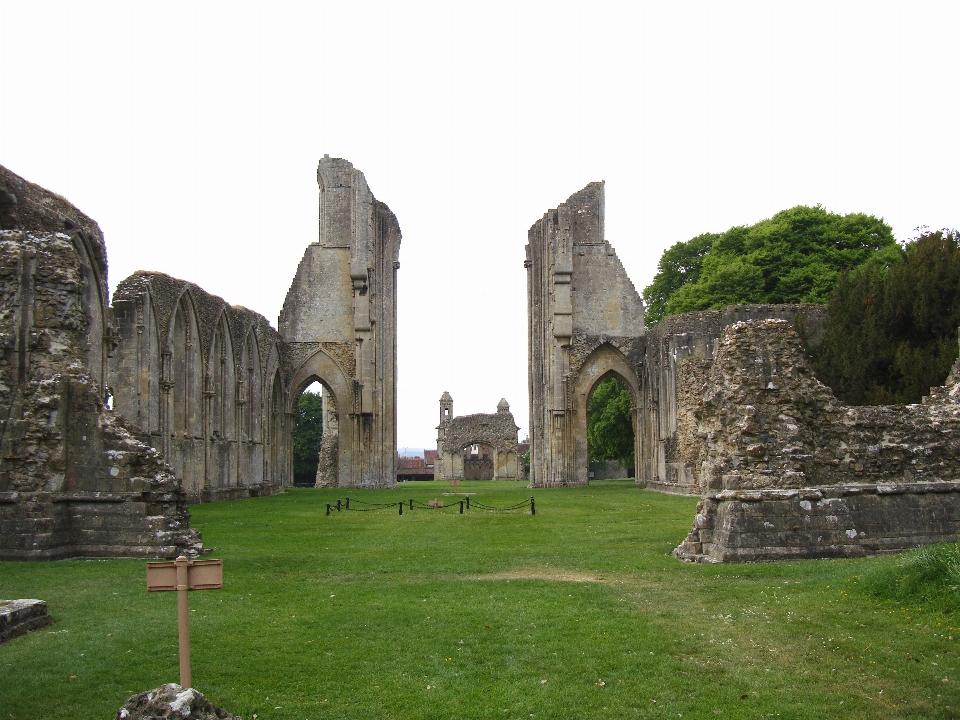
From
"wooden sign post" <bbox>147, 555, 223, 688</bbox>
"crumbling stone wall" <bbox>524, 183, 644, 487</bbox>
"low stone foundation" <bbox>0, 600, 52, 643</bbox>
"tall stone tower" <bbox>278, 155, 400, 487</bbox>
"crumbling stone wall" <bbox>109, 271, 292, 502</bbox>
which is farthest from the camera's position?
"crumbling stone wall" <bbox>524, 183, 644, 487</bbox>

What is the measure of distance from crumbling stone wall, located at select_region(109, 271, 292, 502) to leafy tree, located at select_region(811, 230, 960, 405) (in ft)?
58.1

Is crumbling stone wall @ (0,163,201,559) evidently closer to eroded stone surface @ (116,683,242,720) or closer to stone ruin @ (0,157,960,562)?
stone ruin @ (0,157,960,562)

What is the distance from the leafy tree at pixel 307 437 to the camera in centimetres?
6850

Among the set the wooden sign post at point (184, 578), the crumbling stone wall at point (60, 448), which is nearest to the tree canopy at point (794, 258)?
the crumbling stone wall at point (60, 448)

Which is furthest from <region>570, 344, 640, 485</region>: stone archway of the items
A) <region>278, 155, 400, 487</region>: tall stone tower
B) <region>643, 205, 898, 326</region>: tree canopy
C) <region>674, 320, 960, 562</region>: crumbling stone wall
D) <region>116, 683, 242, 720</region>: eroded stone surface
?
<region>116, 683, 242, 720</region>: eroded stone surface

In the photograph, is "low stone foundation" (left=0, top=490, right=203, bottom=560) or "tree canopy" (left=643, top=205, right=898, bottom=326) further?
"tree canopy" (left=643, top=205, right=898, bottom=326)

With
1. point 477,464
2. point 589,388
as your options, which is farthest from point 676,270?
point 477,464

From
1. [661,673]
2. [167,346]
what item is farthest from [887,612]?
[167,346]

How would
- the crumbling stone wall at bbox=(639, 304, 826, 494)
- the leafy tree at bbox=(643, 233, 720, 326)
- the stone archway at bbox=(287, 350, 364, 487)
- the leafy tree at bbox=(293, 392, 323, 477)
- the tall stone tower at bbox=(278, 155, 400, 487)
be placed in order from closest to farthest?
the crumbling stone wall at bbox=(639, 304, 826, 494) < the stone archway at bbox=(287, 350, 364, 487) < the tall stone tower at bbox=(278, 155, 400, 487) < the leafy tree at bbox=(643, 233, 720, 326) < the leafy tree at bbox=(293, 392, 323, 477)

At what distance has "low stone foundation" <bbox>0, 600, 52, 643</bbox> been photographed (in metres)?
7.70

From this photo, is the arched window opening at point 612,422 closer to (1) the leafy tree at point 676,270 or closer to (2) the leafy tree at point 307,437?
(1) the leafy tree at point 676,270

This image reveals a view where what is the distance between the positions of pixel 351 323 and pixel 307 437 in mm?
28607

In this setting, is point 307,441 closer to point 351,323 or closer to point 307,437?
point 307,437

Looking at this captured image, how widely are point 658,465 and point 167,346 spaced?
18793mm
